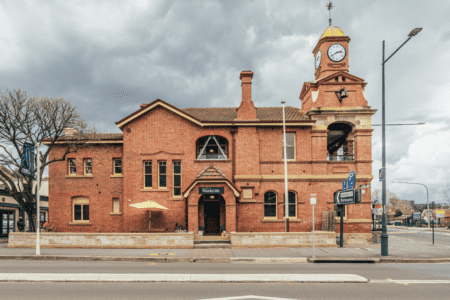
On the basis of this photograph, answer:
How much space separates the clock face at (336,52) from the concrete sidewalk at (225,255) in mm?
15162

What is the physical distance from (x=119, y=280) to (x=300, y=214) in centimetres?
1606

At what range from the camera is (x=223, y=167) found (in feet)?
78.6

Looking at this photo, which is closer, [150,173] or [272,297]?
[272,297]

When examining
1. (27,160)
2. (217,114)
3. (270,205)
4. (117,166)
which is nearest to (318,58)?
(217,114)

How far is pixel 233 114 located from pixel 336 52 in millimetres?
9627

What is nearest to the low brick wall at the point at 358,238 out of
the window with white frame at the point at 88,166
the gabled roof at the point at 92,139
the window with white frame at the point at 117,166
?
the window with white frame at the point at 117,166

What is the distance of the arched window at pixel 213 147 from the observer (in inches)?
953

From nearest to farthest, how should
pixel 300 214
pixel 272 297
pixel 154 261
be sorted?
pixel 272 297
pixel 154 261
pixel 300 214

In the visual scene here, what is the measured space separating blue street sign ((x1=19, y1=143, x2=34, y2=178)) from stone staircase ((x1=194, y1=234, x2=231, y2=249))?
33.7 feet

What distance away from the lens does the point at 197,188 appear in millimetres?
22156

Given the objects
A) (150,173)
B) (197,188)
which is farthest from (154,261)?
(150,173)

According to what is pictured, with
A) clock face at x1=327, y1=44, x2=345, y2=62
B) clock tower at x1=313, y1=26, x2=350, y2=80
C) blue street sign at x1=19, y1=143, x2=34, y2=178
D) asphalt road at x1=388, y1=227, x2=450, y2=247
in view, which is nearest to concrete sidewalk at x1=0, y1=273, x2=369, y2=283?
blue street sign at x1=19, y1=143, x2=34, y2=178

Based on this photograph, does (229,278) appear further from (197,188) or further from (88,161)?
(88,161)

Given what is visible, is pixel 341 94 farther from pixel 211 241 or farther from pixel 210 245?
pixel 210 245
